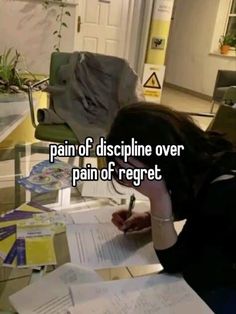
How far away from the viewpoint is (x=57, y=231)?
0.87m

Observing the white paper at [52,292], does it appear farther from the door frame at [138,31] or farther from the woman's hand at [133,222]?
the door frame at [138,31]

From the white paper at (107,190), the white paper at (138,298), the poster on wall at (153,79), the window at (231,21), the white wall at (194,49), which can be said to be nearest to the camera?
the white paper at (138,298)

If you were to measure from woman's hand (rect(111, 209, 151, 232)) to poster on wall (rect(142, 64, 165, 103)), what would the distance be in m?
3.18

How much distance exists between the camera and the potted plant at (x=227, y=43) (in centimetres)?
535

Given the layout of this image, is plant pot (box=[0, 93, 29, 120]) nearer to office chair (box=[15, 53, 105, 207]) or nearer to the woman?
office chair (box=[15, 53, 105, 207])

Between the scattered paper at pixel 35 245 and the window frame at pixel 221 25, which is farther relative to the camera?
the window frame at pixel 221 25

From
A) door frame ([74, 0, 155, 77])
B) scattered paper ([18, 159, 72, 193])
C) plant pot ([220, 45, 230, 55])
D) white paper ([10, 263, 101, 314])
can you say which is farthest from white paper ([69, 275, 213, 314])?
plant pot ([220, 45, 230, 55])

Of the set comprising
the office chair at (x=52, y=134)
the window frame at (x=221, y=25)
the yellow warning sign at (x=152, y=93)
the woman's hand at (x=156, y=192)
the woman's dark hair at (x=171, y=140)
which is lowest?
the yellow warning sign at (x=152, y=93)

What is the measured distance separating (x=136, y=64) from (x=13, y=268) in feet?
12.2

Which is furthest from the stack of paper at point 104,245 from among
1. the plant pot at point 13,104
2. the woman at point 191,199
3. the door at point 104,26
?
the door at point 104,26

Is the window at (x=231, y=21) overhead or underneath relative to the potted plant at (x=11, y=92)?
overhead

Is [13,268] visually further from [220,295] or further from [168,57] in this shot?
→ [168,57]

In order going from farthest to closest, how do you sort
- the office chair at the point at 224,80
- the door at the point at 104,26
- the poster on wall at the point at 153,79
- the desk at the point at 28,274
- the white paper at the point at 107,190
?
the office chair at the point at 224,80
the poster on wall at the point at 153,79
the door at the point at 104,26
the white paper at the point at 107,190
the desk at the point at 28,274

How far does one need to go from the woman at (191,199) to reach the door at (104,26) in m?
3.43
